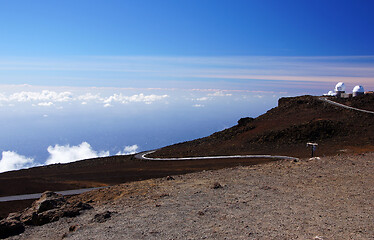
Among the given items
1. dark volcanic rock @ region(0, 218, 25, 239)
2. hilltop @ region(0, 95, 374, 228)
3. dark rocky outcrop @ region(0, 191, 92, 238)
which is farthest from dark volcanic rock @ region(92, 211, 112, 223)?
hilltop @ region(0, 95, 374, 228)

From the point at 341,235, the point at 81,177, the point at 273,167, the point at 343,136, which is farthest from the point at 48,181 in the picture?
the point at 343,136

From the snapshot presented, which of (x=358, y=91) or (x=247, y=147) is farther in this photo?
(x=358, y=91)

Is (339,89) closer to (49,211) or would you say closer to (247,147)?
(247,147)

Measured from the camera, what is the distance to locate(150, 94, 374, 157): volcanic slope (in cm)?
3318

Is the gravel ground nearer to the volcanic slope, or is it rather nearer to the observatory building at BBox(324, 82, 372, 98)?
the volcanic slope

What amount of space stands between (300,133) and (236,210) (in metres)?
31.0

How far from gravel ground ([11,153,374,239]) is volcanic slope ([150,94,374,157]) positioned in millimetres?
15748

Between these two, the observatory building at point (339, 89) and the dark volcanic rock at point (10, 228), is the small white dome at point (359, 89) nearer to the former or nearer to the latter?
the observatory building at point (339, 89)

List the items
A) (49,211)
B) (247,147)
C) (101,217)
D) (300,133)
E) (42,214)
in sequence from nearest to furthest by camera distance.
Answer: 1. (101,217)
2. (42,214)
3. (49,211)
4. (300,133)
5. (247,147)

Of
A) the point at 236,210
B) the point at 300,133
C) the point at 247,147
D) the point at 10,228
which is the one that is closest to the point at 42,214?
the point at 10,228

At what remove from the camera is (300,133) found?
38.4 metres

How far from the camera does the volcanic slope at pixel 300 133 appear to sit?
3318 cm

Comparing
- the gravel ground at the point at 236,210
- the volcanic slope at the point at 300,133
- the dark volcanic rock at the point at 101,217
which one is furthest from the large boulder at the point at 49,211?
the volcanic slope at the point at 300,133

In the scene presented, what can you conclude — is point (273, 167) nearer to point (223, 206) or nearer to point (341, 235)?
point (223, 206)
